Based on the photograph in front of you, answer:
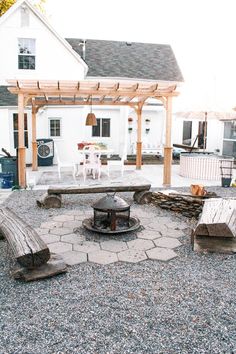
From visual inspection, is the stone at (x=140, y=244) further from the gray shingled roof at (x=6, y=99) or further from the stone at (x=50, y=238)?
the gray shingled roof at (x=6, y=99)

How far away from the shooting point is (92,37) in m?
20.1

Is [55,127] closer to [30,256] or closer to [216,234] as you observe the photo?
[216,234]

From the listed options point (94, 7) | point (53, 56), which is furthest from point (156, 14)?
point (53, 56)

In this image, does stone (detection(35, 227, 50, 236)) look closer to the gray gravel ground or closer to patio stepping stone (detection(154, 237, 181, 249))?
the gray gravel ground

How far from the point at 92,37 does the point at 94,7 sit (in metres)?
3.76

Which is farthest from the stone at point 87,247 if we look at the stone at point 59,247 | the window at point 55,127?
the window at point 55,127

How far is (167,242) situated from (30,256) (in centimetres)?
235

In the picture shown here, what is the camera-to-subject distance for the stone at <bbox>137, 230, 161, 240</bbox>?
5.25m

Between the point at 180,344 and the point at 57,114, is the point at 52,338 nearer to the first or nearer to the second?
the point at 180,344

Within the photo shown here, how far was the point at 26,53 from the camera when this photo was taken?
48.2 ft

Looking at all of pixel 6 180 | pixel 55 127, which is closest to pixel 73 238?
pixel 6 180

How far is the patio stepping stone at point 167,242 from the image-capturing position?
16.1 feet

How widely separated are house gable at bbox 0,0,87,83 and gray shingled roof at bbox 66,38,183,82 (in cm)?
176

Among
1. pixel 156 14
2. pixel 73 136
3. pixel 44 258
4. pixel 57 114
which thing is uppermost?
pixel 156 14
